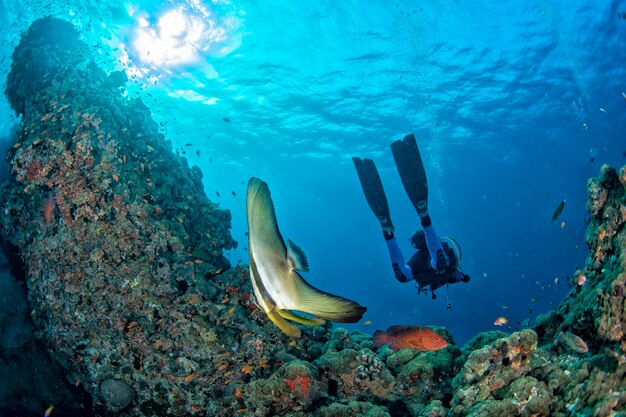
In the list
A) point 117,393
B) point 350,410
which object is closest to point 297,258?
point 350,410

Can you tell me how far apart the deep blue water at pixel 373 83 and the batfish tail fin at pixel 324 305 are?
0.11m

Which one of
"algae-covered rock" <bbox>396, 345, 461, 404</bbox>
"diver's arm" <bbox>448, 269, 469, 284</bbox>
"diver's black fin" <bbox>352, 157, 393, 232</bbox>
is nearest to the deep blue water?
"algae-covered rock" <bbox>396, 345, 461, 404</bbox>

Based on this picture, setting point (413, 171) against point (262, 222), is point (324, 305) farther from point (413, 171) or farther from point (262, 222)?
point (413, 171)

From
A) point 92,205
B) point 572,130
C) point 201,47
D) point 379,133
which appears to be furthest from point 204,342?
point 572,130

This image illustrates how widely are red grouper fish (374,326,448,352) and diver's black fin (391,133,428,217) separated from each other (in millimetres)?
3319

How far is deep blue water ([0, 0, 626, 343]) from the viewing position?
1609 centimetres

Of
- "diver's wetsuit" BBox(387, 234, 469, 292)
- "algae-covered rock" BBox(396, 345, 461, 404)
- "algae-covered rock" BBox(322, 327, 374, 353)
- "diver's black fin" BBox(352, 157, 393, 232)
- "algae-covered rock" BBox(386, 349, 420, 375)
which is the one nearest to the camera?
"algae-covered rock" BBox(396, 345, 461, 404)

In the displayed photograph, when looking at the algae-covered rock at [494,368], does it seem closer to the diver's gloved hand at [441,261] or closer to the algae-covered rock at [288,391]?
the algae-covered rock at [288,391]

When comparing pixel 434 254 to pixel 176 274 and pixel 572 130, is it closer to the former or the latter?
pixel 176 274

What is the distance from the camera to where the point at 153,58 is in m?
17.9

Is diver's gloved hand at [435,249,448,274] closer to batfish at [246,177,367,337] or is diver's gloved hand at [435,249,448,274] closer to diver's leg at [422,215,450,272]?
diver's leg at [422,215,450,272]

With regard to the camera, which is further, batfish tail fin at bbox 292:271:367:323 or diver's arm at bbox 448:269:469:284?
diver's arm at bbox 448:269:469:284

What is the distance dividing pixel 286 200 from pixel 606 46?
45545 millimetres

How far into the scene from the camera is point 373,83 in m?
22.8
